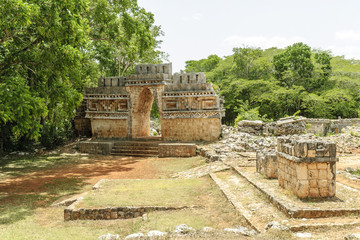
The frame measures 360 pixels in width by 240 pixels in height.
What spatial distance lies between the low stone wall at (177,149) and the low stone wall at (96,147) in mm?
3141

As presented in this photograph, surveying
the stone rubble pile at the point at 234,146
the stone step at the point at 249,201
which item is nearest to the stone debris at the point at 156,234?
the stone step at the point at 249,201

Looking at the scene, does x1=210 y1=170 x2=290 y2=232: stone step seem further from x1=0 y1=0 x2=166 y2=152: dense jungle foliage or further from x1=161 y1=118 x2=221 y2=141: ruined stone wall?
x1=161 y1=118 x2=221 y2=141: ruined stone wall

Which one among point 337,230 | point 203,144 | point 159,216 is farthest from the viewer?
point 203,144

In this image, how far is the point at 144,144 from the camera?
55.2ft

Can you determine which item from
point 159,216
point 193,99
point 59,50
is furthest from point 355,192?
point 193,99

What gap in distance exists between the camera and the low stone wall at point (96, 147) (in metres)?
16.5

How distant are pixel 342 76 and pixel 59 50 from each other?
29.5m

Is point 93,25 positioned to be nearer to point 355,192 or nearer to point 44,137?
point 44,137

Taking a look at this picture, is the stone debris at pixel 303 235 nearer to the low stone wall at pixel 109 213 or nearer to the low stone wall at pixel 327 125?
the low stone wall at pixel 109 213

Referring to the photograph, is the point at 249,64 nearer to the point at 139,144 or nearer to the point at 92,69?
the point at 92,69

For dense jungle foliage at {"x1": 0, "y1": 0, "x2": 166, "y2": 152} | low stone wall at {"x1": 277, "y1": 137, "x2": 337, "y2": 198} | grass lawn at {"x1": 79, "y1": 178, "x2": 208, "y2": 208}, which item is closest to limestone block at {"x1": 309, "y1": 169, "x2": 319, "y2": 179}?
low stone wall at {"x1": 277, "y1": 137, "x2": 337, "y2": 198}

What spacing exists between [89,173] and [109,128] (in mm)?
6147

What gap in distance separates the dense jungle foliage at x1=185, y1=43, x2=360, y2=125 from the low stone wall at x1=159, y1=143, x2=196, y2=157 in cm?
1326

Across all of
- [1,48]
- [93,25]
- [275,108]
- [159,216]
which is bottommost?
[159,216]
